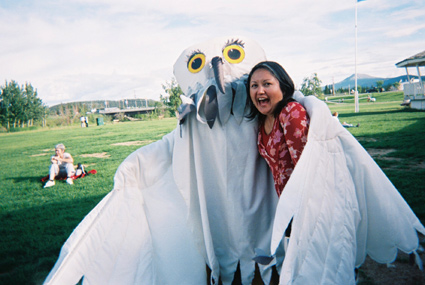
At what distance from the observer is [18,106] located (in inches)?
1730

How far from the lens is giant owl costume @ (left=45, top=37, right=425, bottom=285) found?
1721 millimetres

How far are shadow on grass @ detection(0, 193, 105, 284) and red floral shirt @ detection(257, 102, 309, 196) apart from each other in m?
2.67

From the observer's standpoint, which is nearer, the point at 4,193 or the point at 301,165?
the point at 301,165

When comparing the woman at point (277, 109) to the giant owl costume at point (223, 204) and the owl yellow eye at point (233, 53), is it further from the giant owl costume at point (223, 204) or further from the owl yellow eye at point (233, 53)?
the owl yellow eye at point (233, 53)

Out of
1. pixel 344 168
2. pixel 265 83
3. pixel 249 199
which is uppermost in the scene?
pixel 265 83

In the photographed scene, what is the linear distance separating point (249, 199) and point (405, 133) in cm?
929

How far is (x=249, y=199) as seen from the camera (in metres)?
2.26

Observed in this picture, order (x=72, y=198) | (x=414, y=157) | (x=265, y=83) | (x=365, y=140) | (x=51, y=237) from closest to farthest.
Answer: (x=265, y=83) < (x=51, y=237) < (x=72, y=198) < (x=414, y=157) < (x=365, y=140)

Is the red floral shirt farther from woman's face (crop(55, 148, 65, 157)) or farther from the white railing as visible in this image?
the white railing

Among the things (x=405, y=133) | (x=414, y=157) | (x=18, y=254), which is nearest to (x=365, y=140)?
(x=405, y=133)

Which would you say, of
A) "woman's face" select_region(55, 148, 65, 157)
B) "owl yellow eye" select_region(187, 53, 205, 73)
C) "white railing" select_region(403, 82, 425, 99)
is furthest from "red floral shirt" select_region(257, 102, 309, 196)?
"white railing" select_region(403, 82, 425, 99)

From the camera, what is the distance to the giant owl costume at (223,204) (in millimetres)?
1721

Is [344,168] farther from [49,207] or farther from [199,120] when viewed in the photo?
[49,207]

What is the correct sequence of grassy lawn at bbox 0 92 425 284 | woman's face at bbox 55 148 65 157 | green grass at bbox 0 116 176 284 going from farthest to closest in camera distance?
woman's face at bbox 55 148 65 157, grassy lawn at bbox 0 92 425 284, green grass at bbox 0 116 176 284
